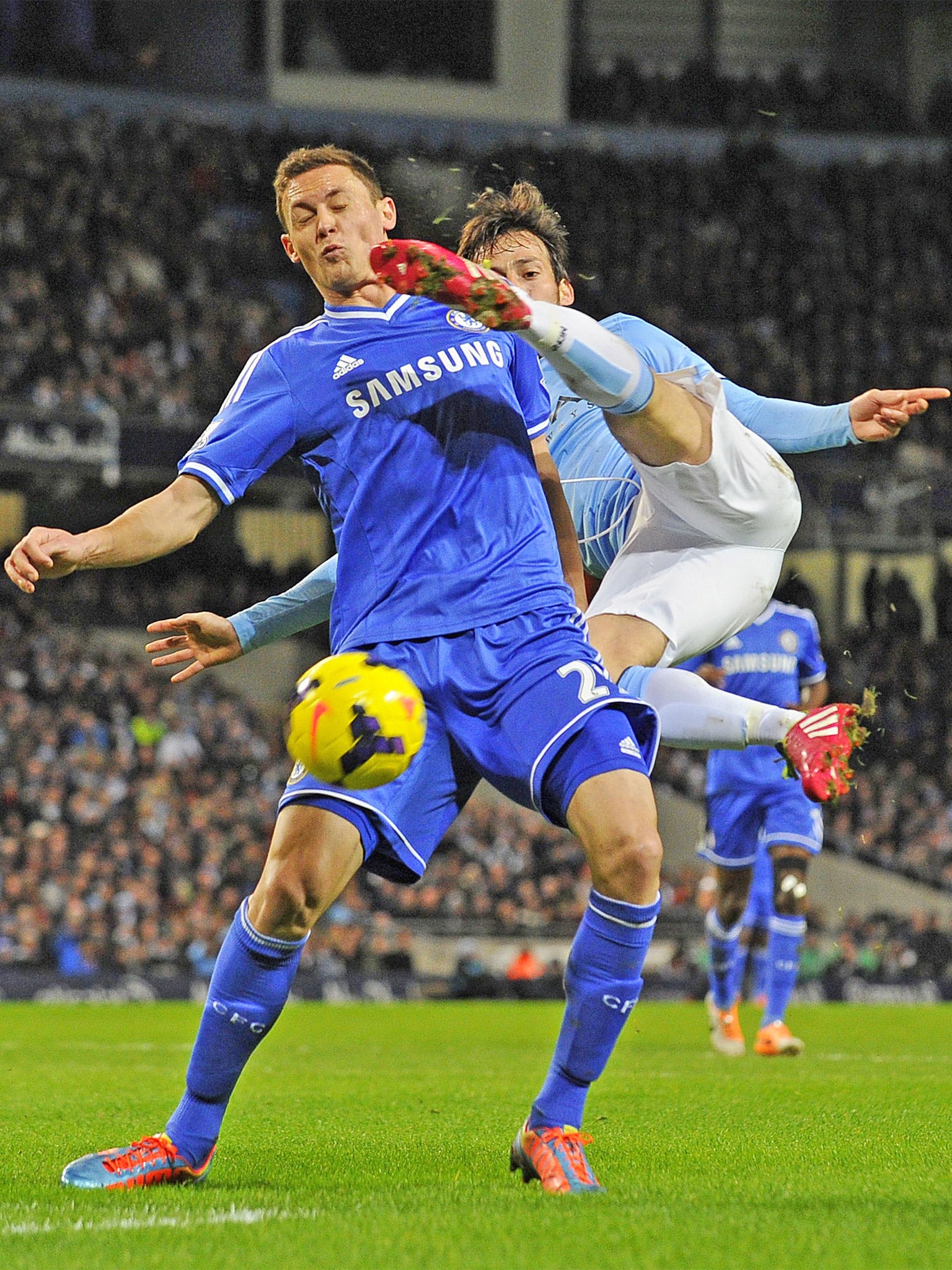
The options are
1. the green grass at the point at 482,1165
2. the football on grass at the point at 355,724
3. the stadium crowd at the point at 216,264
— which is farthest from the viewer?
the stadium crowd at the point at 216,264

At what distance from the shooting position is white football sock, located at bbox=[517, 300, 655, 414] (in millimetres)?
4652

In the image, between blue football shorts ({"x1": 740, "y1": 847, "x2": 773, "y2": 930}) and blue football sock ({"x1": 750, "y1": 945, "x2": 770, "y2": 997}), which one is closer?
blue football shorts ({"x1": 740, "y1": 847, "x2": 773, "y2": 930})

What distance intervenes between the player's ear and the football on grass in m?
1.37

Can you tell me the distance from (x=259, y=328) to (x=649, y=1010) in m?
11.7

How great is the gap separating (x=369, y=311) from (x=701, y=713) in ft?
5.58

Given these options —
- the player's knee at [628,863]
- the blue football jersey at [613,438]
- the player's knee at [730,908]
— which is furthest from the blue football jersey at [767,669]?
A: the player's knee at [628,863]

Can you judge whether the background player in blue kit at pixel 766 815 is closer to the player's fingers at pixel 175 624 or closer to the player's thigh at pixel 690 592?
the player's thigh at pixel 690 592

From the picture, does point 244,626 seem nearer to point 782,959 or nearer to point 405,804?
point 405,804

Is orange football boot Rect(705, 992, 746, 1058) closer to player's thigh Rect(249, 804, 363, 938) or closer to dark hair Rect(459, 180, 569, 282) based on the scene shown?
dark hair Rect(459, 180, 569, 282)

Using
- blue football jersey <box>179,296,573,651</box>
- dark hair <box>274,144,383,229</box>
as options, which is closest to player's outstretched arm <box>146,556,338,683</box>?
blue football jersey <box>179,296,573,651</box>

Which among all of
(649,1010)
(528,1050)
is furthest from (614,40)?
(528,1050)

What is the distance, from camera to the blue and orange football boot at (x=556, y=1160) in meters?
4.37

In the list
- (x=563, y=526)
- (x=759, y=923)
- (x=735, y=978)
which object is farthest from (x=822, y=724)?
(x=759, y=923)

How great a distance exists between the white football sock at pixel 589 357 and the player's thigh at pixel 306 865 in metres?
1.35
